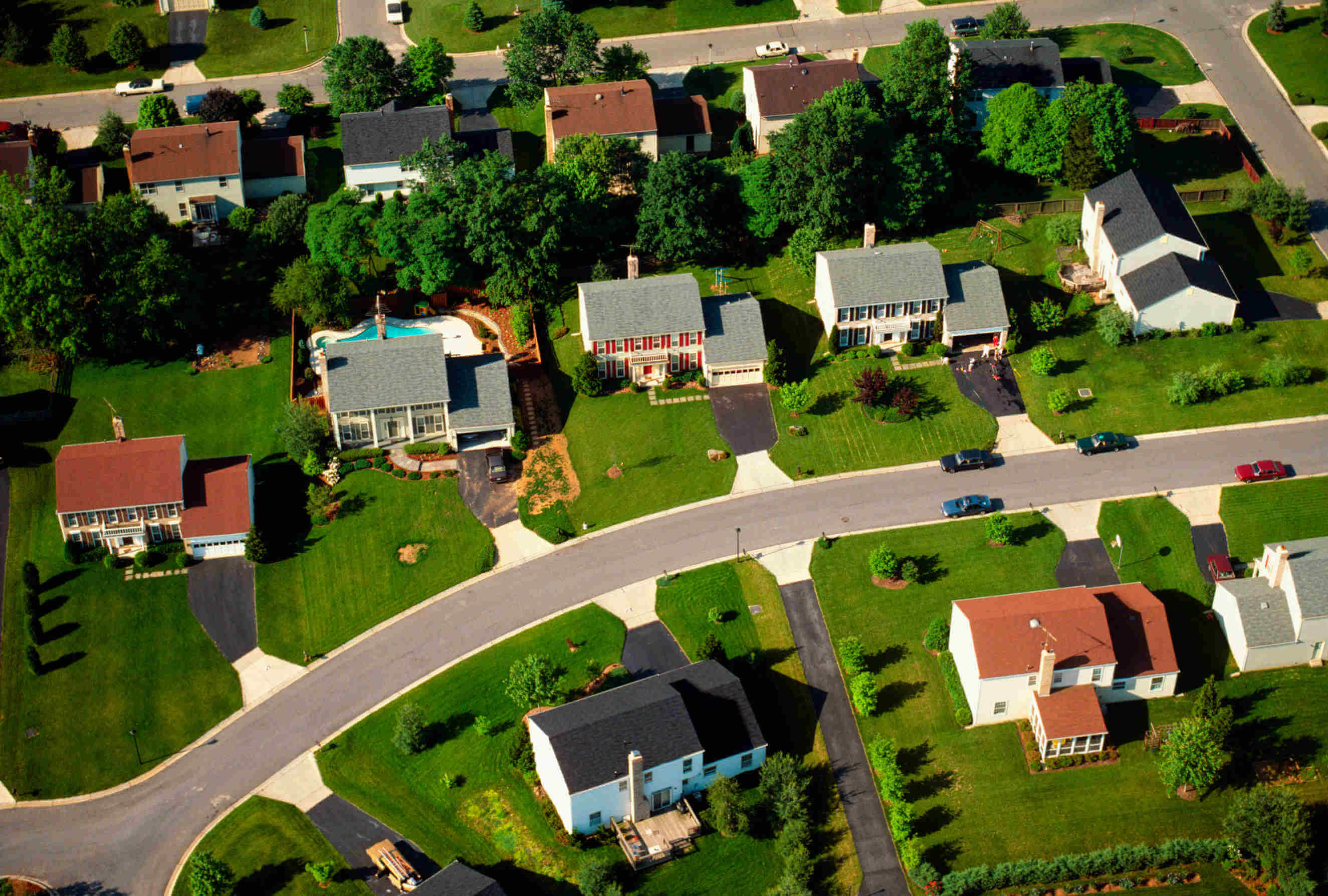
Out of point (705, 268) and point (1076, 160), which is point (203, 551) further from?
point (1076, 160)

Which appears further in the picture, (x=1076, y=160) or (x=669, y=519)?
(x=1076, y=160)

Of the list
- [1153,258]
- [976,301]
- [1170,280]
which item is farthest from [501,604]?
[1153,258]

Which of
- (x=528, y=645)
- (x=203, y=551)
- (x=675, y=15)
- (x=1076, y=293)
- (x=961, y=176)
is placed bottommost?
(x=528, y=645)

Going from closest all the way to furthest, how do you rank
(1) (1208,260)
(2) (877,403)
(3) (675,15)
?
(2) (877,403) → (1) (1208,260) → (3) (675,15)

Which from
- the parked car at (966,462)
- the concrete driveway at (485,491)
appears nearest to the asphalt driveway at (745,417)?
the parked car at (966,462)

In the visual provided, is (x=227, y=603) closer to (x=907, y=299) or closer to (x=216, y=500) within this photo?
(x=216, y=500)

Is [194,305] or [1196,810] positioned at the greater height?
[194,305]

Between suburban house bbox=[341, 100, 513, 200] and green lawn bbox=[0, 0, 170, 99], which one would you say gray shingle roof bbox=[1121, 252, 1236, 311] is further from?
green lawn bbox=[0, 0, 170, 99]

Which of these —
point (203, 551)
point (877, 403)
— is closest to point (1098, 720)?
point (877, 403)
